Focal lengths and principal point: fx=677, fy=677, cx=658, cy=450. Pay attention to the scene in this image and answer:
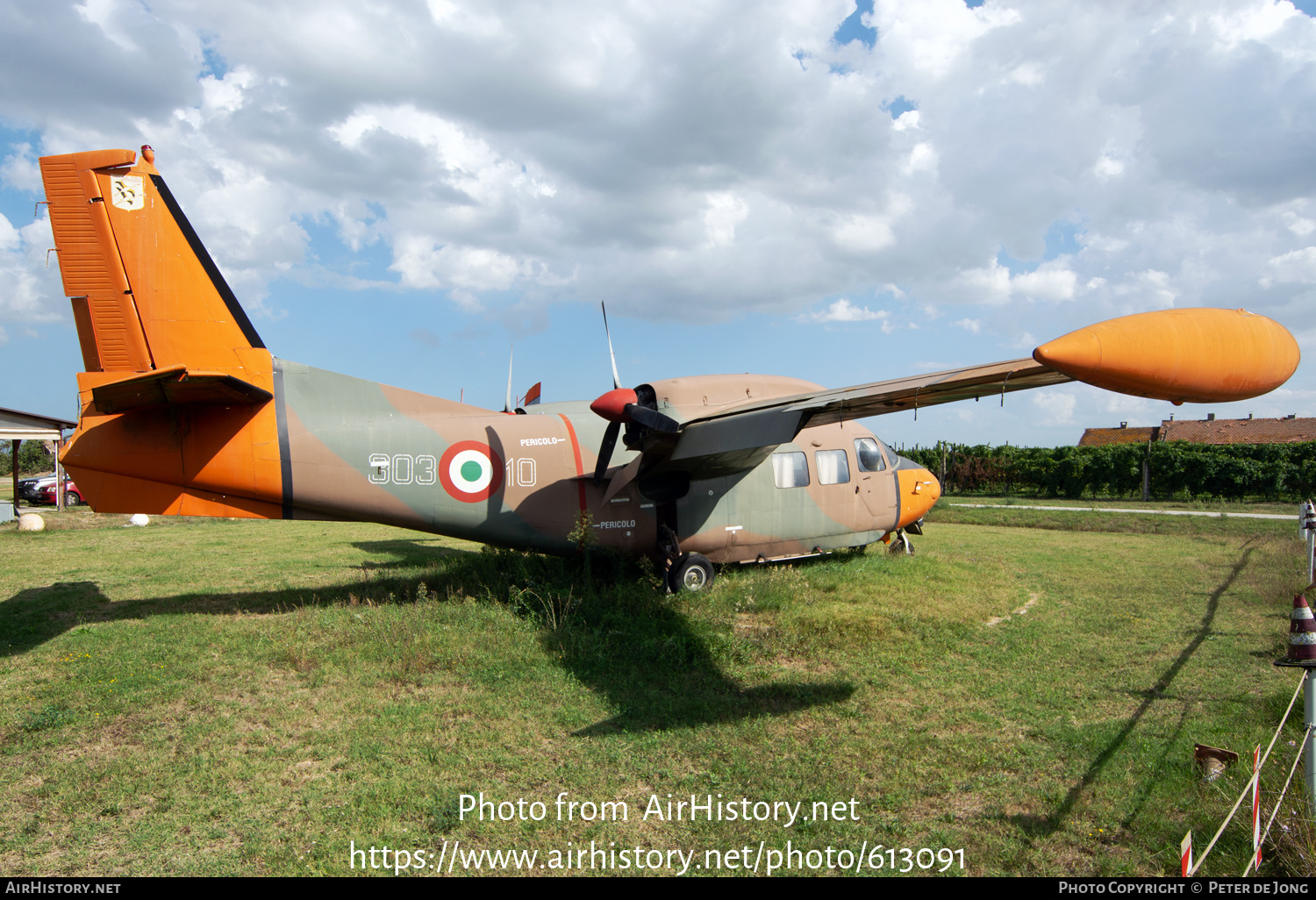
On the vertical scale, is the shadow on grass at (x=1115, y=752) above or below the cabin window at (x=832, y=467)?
below

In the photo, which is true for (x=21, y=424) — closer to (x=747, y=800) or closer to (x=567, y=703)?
(x=567, y=703)

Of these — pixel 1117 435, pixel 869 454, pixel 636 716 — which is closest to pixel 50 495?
pixel 869 454

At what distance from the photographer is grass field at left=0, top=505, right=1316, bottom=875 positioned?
15.7 ft

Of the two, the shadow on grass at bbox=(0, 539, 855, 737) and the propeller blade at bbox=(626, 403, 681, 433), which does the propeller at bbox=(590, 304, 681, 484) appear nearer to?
the propeller blade at bbox=(626, 403, 681, 433)

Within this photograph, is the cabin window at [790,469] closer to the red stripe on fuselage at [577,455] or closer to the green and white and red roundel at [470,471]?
the red stripe on fuselage at [577,455]

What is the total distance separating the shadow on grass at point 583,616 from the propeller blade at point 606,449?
5.03ft

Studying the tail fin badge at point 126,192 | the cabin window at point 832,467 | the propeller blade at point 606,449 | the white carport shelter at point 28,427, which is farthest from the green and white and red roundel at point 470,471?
the white carport shelter at point 28,427

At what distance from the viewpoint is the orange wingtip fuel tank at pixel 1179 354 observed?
14.5ft

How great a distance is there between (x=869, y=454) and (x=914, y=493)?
1624 mm

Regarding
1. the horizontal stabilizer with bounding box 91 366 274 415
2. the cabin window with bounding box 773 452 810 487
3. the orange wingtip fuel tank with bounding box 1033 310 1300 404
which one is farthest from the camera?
the cabin window with bounding box 773 452 810 487

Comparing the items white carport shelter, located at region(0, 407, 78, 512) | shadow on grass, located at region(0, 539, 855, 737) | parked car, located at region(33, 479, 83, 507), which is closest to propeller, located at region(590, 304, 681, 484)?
shadow on grass, located at region(0, 539, 855, 737)

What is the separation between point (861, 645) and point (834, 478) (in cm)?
532

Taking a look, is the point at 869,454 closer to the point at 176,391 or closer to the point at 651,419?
the point at 651,419

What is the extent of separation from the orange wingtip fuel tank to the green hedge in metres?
38.8
